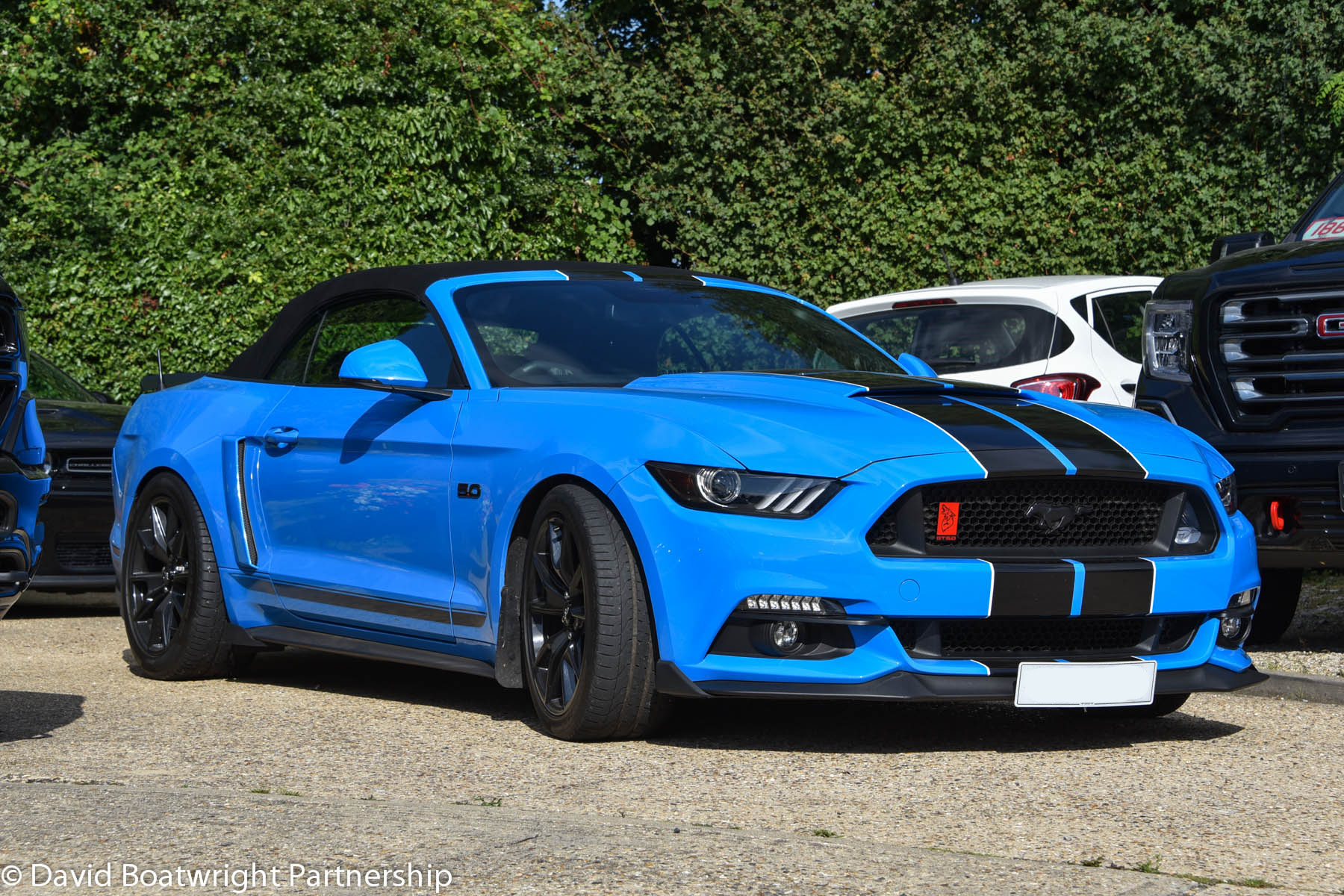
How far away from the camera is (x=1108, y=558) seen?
541 centimetres

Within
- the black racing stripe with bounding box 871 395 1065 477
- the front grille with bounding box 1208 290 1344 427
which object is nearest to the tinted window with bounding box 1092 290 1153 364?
the front grille with bounding box 1208 290 1344 427

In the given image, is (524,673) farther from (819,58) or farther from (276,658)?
(819,58)

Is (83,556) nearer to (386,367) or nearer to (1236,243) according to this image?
(386,367)

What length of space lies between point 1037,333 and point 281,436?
4.71m

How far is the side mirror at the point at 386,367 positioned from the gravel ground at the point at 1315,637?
3.51m

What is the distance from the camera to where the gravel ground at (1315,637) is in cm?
725

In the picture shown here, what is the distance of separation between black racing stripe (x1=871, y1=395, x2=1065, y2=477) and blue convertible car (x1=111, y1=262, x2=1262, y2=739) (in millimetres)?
13

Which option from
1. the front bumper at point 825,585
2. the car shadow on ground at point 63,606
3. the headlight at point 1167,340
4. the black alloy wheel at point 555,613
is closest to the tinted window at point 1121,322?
the headlight at point 1167,340

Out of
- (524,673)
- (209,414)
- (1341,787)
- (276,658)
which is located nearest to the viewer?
(1341,787)

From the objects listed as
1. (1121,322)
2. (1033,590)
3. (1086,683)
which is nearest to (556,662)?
(1033,590)

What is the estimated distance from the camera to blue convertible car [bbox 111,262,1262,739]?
523 cm

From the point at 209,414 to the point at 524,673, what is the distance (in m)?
2.27

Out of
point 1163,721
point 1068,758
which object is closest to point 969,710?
point 1163,721

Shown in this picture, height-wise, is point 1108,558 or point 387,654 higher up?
point 1108,558
